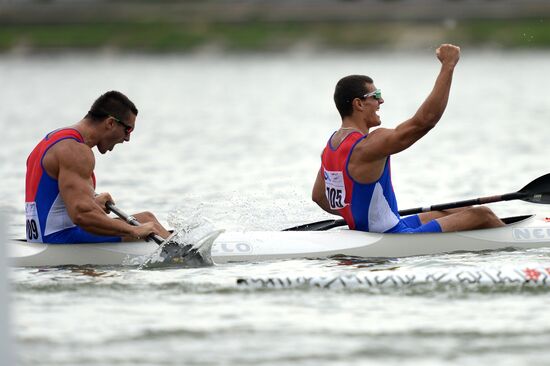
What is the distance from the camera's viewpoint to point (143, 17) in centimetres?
7150

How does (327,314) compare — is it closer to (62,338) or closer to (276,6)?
(62,338)

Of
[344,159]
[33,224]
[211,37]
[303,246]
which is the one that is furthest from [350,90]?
[211,37]

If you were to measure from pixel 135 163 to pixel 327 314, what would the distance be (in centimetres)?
1458

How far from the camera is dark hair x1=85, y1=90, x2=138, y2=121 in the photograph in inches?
469

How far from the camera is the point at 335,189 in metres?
12.6

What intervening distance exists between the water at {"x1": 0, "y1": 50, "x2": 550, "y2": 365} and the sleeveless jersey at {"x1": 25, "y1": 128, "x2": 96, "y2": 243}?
45cm

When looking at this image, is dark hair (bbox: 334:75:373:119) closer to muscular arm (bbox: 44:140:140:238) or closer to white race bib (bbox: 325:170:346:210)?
white race bib (bbox: 325:170:346:210)

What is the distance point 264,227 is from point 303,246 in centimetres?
226

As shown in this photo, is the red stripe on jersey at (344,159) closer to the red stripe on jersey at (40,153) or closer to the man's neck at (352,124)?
the man's neck at (352,124)

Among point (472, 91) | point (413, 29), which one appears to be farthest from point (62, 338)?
point (413, 29)

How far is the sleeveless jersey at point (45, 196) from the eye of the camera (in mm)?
11867

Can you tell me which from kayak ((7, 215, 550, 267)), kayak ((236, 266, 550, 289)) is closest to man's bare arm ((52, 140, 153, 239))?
kayak ((7, 215, 550, 267))

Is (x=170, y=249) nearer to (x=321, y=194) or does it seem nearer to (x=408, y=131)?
(x=321, y=194)

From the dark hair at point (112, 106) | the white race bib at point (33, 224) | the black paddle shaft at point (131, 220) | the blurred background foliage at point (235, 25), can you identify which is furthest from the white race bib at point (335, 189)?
the blurred background foliage at point (235, 25)
